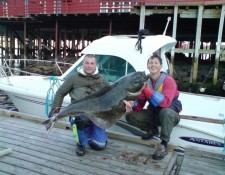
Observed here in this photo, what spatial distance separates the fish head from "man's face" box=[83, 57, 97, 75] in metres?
0.70

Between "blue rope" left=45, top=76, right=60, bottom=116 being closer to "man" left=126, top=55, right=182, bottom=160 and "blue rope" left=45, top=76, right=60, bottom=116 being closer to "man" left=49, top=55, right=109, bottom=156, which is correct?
"man" left=49, top=55, right=109, bottom=156

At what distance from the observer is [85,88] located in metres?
3.95

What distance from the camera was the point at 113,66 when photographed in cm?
586

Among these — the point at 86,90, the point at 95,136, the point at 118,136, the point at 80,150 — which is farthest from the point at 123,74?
the point at 80,150

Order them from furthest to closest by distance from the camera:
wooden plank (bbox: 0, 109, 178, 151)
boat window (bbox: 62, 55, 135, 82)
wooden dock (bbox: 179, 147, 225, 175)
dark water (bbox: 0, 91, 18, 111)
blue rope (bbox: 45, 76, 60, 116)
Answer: dark water (bbox: 0, 91, 18, 111) → blue rope (bbox: 45, 76, 60, 116) → boat window (bbox: 62, 55, 135, 82) → wooden plank (bbox: 0, 109, 178, 151) → wooden dock (bbox: 179, 147, 225, 175)

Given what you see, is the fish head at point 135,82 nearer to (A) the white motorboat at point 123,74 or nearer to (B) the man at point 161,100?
(B) the man at point 161,100

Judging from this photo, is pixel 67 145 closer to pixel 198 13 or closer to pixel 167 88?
pixel 167 88

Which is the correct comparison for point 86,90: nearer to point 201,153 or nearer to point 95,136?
point 95,136

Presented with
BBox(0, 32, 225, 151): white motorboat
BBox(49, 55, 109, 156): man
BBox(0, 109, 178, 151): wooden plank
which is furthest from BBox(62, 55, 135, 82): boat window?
BBox(49, 55, 109, 156): man

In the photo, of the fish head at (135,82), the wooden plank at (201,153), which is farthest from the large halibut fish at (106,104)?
the wooden plank at (201,153)

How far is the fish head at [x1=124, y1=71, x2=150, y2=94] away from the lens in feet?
10.8

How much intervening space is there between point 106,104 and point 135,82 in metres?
0.49

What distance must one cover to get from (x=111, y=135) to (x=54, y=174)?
4.78 feet

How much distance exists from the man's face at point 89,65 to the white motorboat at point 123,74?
1595mm
